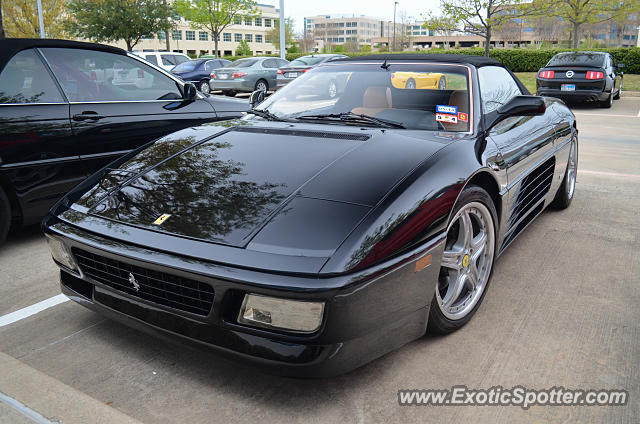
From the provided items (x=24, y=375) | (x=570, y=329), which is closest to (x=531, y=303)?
(x=570, y=329)

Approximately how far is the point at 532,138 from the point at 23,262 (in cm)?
355

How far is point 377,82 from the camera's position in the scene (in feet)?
11.1

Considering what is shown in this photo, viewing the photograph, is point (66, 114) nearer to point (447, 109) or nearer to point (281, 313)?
point (447, 109)

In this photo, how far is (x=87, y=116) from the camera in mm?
4176

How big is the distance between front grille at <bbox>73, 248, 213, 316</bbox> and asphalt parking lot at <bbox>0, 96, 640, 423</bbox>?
37cm

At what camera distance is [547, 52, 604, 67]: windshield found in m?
13.2

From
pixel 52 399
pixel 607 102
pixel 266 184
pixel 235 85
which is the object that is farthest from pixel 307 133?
pixel 235 85

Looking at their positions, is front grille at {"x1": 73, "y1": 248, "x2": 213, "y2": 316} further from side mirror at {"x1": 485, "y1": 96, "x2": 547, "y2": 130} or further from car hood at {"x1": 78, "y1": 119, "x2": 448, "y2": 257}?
side mirror at {"x1": 485, "y1": 96, "x2": 547, "y2": 130}

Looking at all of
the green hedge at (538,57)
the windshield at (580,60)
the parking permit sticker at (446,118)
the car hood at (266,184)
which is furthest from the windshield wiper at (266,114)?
the green hedge at (538,57)

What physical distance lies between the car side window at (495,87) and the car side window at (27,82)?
3.11 meters

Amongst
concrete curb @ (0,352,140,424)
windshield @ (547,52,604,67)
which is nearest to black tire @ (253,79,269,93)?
windshield @ (547,52,604,67)

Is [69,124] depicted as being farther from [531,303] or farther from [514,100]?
[531,303]

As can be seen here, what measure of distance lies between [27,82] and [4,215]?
3.28ft

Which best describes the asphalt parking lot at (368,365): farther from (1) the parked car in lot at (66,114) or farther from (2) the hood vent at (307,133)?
(2) the hood vent at (307,133)
